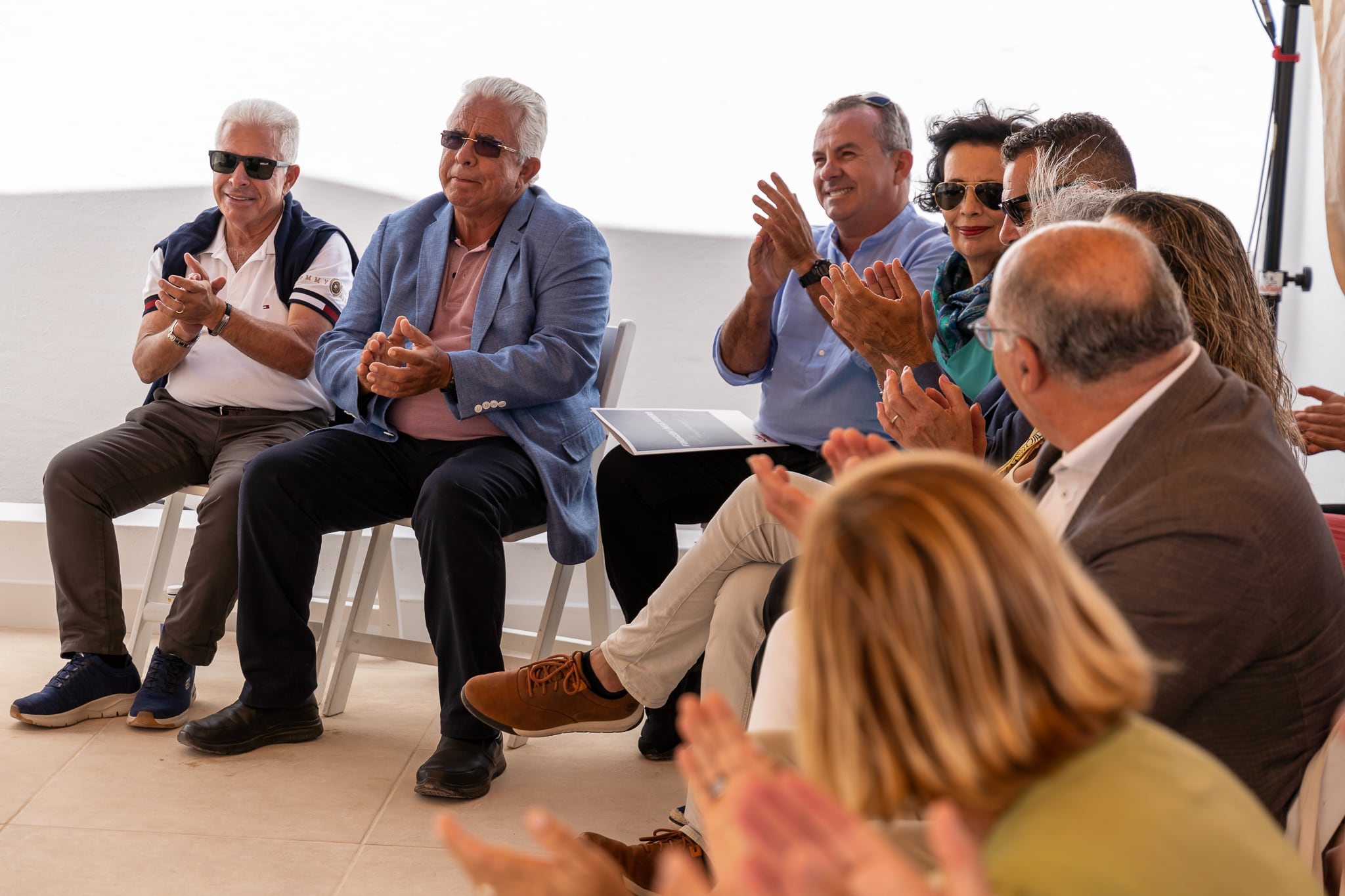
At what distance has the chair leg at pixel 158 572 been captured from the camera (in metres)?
3.02

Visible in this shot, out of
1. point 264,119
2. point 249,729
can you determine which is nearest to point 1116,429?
point 249,729

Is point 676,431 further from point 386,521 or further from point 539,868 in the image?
point 539,868

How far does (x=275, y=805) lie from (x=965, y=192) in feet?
6.02

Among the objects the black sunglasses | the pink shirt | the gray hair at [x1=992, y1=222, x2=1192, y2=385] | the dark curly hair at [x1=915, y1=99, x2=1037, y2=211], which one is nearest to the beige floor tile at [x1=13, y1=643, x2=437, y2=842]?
the pink shirt

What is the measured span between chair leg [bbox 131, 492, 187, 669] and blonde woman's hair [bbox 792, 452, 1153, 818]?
2565mm

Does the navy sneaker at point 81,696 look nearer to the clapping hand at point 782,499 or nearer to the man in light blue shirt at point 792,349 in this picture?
the man in light blue shirt at point 792,349

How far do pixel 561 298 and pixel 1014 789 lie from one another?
2091 mm

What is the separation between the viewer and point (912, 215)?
2.84m

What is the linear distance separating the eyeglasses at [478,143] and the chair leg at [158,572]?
110 cm

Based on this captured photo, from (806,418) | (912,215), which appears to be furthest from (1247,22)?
(806,418)

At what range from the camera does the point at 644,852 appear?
6.55 ft

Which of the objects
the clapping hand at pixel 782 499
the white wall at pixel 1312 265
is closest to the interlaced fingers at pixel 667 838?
the clapping hand at pixel 782 499

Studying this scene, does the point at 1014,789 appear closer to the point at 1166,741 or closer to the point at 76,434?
the point at 1166,741

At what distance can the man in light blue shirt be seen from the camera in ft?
8.71
